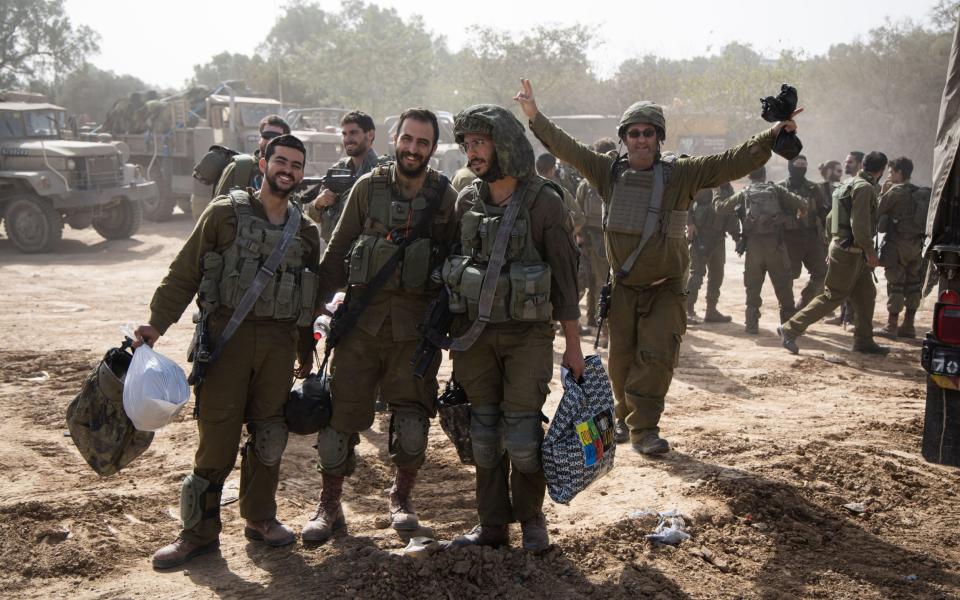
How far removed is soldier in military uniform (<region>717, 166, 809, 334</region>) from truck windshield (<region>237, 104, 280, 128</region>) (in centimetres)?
1209

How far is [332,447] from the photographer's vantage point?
13.4 feet

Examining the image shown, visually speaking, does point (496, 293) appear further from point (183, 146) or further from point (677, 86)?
point (677, 86)

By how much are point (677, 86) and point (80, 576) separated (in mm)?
40329

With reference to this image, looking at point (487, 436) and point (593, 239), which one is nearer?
point (487, 436)

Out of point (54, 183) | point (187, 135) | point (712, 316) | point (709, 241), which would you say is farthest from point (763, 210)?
point (187, 135)

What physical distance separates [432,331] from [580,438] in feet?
2.57

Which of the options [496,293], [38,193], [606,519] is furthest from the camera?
[38,193]

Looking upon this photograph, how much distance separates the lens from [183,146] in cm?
1958

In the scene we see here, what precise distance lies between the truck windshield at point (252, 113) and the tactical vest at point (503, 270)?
1609cm

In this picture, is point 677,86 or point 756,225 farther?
point 677,86

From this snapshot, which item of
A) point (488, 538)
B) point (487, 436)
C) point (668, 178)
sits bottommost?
point (488, 538)

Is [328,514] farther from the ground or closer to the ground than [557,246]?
closer to the ground

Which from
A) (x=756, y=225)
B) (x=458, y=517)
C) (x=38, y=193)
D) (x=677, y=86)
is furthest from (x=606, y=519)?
(x=677, y=86)

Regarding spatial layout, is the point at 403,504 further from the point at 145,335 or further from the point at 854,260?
the point at 854,260
